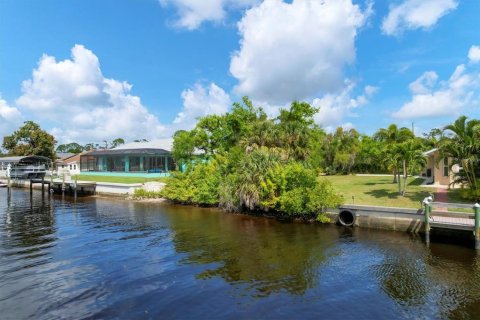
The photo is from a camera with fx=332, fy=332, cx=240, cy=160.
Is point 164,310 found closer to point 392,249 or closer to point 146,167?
point 392,249

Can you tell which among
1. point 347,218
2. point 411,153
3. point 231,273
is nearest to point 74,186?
point 347,218

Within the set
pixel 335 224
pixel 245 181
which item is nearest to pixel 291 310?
pixel 335 224

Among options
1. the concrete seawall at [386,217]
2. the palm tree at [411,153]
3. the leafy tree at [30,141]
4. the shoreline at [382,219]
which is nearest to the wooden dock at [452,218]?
the shoreline at [382,219]

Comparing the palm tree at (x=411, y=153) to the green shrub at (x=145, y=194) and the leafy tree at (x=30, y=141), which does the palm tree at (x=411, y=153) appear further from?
the leafy tree at (x=30, y=141)

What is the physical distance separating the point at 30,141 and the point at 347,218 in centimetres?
7239

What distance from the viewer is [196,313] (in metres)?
9.87

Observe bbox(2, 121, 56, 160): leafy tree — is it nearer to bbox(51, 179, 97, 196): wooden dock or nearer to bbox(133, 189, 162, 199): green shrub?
bbox(51, 179, 97, 196): wooden dock

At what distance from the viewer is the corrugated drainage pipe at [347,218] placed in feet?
66.6

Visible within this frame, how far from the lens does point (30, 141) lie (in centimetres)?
7100

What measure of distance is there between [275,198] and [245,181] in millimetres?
2958

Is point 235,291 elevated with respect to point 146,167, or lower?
lower

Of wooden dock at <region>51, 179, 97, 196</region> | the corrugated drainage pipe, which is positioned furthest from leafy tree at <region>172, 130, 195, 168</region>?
the corrugated drainage pipe

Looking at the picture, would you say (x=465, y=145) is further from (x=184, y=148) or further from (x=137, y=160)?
(x=137, y=160)

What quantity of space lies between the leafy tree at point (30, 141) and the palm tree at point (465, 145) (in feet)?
241
